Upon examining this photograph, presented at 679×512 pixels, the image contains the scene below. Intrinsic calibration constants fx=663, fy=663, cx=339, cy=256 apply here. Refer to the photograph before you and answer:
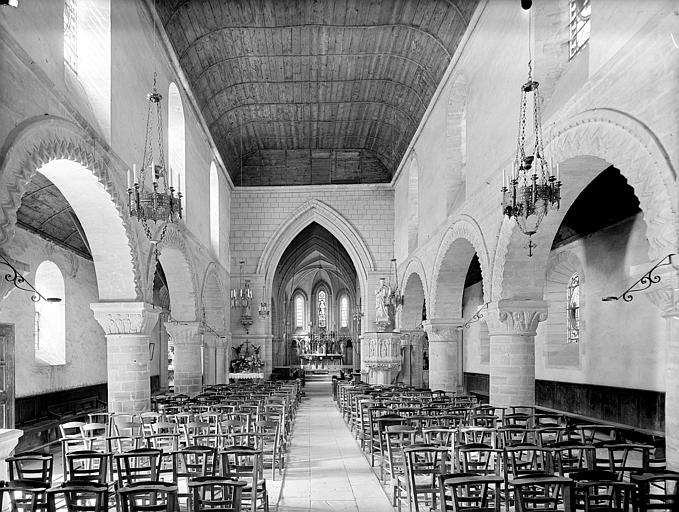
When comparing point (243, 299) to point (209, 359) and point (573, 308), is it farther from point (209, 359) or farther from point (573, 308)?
point (573, 308)

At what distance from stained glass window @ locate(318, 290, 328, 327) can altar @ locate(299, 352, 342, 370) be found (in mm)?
6179

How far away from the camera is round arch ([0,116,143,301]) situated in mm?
7035

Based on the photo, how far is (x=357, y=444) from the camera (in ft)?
Answer: 42.9

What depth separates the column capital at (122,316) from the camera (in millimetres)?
11766

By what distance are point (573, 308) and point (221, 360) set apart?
12955 mm

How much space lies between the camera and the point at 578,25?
10.4 m

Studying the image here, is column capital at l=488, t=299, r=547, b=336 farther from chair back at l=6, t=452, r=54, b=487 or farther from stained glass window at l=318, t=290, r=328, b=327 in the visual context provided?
stained glass window at l=318, t=290, r=328, b=327

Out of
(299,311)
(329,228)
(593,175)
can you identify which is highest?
(329,228)

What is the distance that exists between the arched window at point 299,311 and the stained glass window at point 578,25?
130ft

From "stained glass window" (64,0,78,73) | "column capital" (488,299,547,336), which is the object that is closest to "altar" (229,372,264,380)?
"column capital" (488,299,547,336)

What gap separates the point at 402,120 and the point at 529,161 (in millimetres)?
14314

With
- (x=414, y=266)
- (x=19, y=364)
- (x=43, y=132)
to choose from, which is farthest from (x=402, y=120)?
(x=43, y=132)

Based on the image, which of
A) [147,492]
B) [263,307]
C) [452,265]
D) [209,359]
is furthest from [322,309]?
[147,492]

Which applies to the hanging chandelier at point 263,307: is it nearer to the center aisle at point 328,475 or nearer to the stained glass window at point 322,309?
the center aisle at point 328,475
